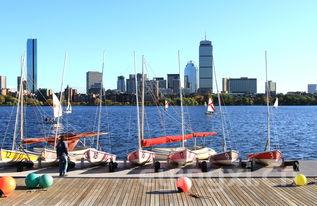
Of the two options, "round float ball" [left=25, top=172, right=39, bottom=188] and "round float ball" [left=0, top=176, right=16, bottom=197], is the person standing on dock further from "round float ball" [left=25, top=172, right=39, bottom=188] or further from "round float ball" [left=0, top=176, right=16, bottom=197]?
"round float ball" [left=0, top=176, right=16, bottom=197]

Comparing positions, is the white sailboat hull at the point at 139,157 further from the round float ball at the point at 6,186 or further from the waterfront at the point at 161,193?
the round float ball at the point at 6,186

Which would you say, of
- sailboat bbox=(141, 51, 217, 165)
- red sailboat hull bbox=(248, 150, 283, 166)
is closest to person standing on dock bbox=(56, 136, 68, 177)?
sailboat bbox=(141, 51, 217, 165)

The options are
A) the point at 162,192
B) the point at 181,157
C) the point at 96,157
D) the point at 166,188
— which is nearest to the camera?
the point at 162,192

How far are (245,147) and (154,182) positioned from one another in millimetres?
40283

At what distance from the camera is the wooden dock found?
64.4 ft

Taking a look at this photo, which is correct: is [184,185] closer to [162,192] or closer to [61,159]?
[162,192]

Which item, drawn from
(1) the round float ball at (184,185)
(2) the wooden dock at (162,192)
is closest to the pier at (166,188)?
(2) the wooden dock at (162,192)

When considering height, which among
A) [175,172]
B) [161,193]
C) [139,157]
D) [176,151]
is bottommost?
[161,193]

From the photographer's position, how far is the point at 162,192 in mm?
21391

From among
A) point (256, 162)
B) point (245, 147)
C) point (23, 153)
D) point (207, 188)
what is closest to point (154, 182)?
point (207, 188)

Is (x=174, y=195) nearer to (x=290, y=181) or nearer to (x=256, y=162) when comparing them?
(x=290, y=181)

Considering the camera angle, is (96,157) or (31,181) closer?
(31,181)

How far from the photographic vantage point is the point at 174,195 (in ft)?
68.2

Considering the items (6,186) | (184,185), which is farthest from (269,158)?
(6,186)
